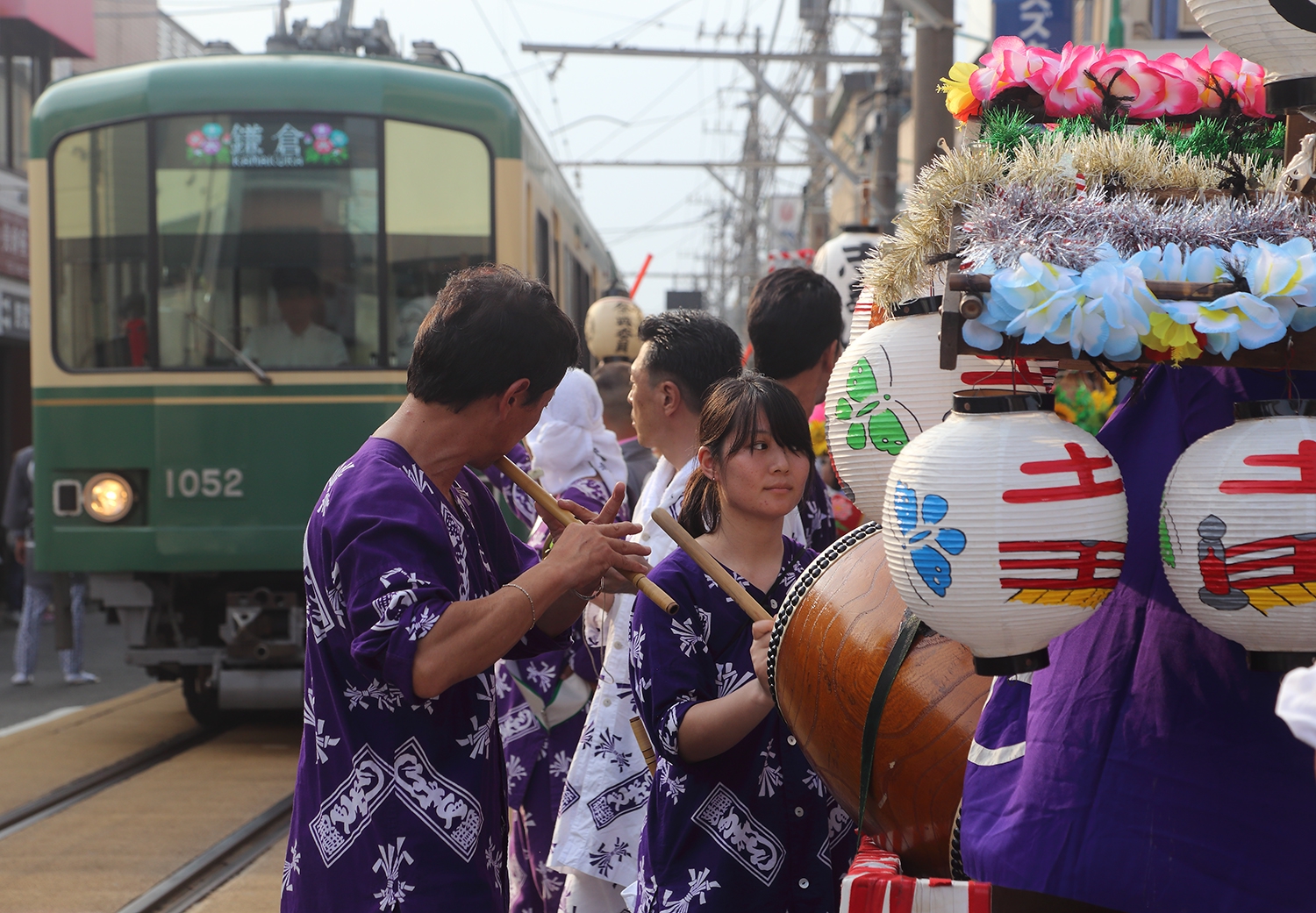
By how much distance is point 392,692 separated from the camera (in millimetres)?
2018

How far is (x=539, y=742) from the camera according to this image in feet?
11.5

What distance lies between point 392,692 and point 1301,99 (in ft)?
4.83

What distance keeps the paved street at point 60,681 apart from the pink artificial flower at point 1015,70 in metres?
7.19

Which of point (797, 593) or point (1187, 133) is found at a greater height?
point (1187, 133)

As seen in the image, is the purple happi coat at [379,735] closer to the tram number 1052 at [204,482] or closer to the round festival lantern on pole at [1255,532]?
the round festival lantern on pole at [1255,532]

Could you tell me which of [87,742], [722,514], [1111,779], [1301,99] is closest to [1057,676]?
[1111,779]

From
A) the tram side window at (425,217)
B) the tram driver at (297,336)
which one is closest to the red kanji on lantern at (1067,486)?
the tram side window at (425,217)

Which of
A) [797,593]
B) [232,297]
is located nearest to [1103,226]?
[797,593]

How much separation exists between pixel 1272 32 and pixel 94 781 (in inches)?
228

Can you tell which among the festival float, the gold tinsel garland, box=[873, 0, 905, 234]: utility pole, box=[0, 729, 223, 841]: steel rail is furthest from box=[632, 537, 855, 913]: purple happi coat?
box=[873, 0, 905, 234]: utility pole

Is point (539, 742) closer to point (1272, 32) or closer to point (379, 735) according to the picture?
point (379, 735)

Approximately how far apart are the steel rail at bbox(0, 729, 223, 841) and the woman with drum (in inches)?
153

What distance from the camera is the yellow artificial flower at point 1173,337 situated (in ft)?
4.64

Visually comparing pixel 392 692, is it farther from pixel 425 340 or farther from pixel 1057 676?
pixel 1057 676
